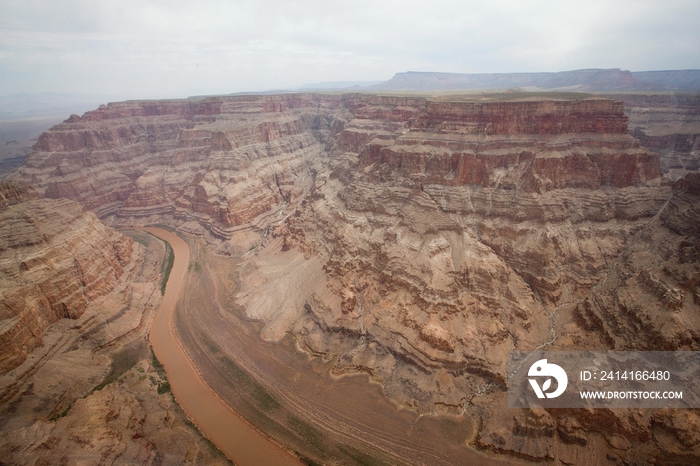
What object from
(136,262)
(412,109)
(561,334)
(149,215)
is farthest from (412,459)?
(149,215)

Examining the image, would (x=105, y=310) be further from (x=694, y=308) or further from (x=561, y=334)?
(x=694, y=308)

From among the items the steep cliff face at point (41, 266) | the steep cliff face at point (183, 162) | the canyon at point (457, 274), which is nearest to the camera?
the canyon at point (457, 274)

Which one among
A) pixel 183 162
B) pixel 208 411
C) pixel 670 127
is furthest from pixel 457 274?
pixel 183 162

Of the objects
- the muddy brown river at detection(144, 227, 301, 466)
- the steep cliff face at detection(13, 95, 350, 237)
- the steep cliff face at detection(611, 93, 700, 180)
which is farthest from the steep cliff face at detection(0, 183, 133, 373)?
the steep cliff face at detection(611, 93, 700, 180)

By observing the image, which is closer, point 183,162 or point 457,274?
point 457,274

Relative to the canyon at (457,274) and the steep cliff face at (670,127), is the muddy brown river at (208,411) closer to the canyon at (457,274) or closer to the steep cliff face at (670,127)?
the canyon at (457,274)

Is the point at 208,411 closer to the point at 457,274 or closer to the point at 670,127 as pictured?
the point at 457,274

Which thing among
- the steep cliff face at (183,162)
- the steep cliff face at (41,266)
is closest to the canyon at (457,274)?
the steep cliff face at (41,266)
